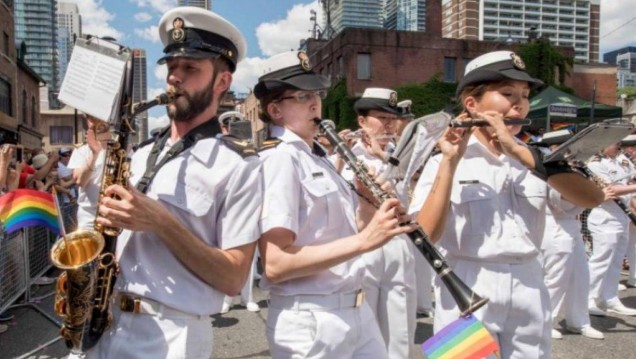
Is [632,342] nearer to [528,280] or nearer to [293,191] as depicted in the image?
[528,280]

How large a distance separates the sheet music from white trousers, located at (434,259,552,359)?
1.94 meters

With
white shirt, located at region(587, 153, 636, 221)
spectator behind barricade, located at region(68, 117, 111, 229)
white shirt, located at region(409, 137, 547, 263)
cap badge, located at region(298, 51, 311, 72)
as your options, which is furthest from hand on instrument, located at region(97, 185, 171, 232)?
white shirt, located at region(587, 153, 636, 221)

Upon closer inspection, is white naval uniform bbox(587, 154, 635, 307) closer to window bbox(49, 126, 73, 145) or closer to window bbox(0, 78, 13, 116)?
window bbox(0, 78, 13, 116)

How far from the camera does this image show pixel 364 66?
38812mm

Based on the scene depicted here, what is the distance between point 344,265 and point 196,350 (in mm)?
815

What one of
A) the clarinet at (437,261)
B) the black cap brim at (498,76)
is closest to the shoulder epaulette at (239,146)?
the clarinet at (437,261)

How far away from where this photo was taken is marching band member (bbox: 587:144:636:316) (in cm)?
717

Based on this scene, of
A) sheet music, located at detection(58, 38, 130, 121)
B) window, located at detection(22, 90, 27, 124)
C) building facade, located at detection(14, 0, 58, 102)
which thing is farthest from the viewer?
building facade, located at detection(14, 0, 58, 102)

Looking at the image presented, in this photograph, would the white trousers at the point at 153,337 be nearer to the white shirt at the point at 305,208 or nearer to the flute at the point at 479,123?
the white shirt at the point at 305,208

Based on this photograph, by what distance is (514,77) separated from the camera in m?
2.72

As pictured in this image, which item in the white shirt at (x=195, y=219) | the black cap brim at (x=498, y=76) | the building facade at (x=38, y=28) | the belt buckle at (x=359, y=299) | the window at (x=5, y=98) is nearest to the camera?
the white shirt at (x=195, y=219)

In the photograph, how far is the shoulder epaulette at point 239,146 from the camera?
2137mm

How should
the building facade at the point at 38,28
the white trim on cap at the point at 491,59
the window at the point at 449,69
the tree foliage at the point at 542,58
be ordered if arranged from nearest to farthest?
the white trim on cap at the point at 491,59 → the tree foliage at the point at 542,58 → the window at the point at 449,69 → the building facade at the point at 38,28

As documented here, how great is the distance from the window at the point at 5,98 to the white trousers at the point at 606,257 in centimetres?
3770
